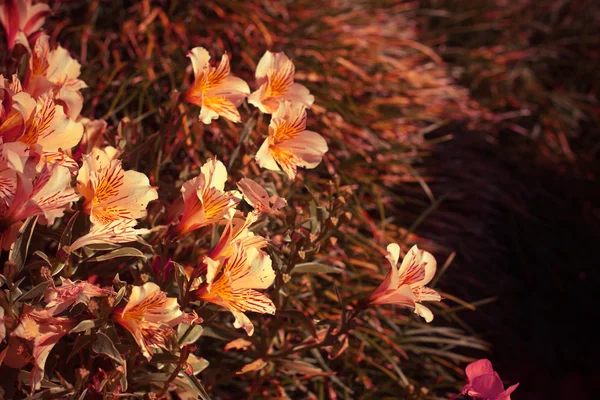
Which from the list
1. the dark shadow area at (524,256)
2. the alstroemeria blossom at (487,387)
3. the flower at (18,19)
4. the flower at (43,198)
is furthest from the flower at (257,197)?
the dark shadow area at (524,256)

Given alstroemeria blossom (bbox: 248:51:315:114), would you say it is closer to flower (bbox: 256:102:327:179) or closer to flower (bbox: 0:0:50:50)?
flower (bbox: 256:102:327:179)

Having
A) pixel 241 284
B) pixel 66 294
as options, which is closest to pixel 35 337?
pixel 66 294

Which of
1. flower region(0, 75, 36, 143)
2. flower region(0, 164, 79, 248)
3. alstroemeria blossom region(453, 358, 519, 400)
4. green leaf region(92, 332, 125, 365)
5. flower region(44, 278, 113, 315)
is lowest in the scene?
alstroemeria blossom region(453, 358, 519, 400)

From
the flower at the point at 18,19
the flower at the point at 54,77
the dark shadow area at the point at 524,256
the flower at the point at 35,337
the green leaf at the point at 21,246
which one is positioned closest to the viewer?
the flower at the point at 35,337

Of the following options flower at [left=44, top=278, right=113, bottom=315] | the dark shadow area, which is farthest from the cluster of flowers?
the dark shadow area

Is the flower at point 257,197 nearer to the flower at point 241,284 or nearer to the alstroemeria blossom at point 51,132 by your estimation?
the flower at point 241,284

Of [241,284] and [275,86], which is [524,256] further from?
[241,284]

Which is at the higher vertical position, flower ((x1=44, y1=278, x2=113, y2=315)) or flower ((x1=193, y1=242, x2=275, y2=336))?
flower ((x1=44, y1=278, x2=113, y2=315))
